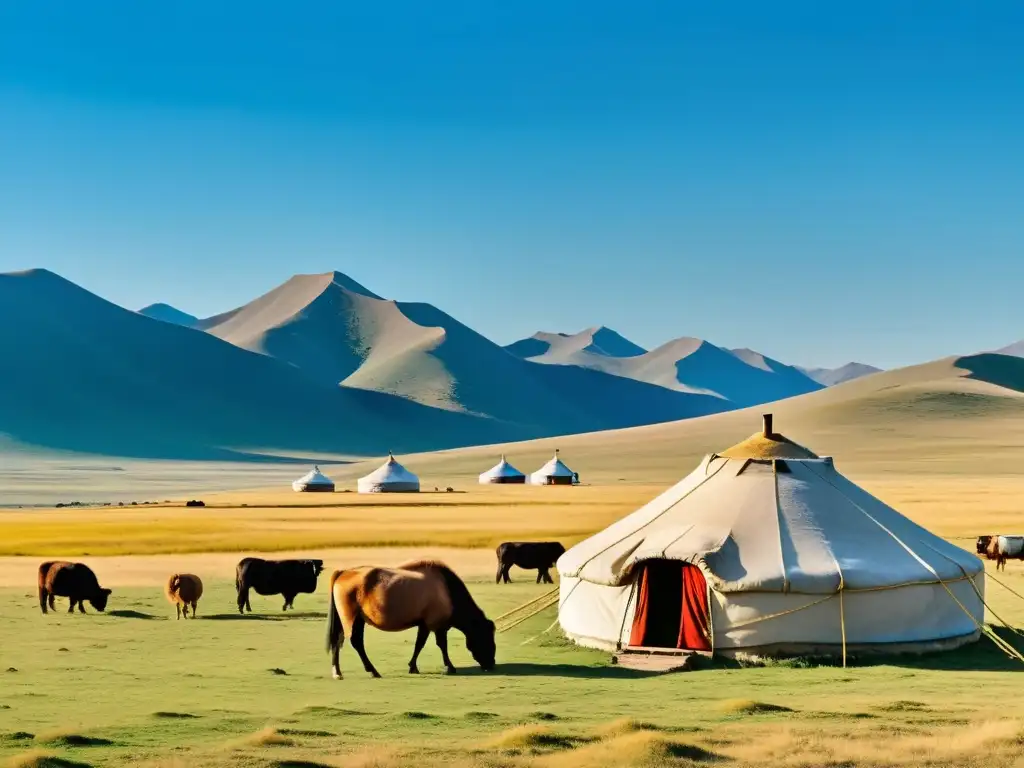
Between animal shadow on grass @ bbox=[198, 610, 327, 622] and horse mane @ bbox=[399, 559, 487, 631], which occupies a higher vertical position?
horse mane @ bbox=[399, 559, 487, 631]

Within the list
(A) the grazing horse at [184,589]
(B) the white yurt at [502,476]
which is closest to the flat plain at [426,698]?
(A) the grazing horse at [184,589]

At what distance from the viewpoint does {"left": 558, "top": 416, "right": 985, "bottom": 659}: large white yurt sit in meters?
18.2

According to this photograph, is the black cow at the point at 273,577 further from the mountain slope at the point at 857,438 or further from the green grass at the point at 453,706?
the mountain slope at the point at 857,438

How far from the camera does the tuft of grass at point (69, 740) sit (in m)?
12.3

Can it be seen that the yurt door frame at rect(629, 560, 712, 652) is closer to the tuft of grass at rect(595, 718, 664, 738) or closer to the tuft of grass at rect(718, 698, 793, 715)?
the tuft of grass at rect(718, 698, 793, 715)

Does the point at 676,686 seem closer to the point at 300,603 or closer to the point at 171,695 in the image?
the point at 171,695

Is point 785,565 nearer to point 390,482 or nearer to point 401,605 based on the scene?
point 401,605

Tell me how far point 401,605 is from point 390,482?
254ft

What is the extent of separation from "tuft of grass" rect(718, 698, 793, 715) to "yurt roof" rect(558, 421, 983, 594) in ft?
12.7

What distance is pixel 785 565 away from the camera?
18.4 m

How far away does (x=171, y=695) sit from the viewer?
15.6 meters

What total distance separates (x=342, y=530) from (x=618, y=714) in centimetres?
3648

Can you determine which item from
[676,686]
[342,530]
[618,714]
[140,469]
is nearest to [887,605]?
[676,686]

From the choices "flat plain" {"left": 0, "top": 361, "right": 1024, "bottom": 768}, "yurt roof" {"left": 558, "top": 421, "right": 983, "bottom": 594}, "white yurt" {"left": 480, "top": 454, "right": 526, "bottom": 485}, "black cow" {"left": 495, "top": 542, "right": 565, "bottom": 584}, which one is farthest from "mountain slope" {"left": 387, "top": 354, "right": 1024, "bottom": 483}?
"yurt roof" {"left": 558, "top": 421, "right": 983, "bottom": 594}
